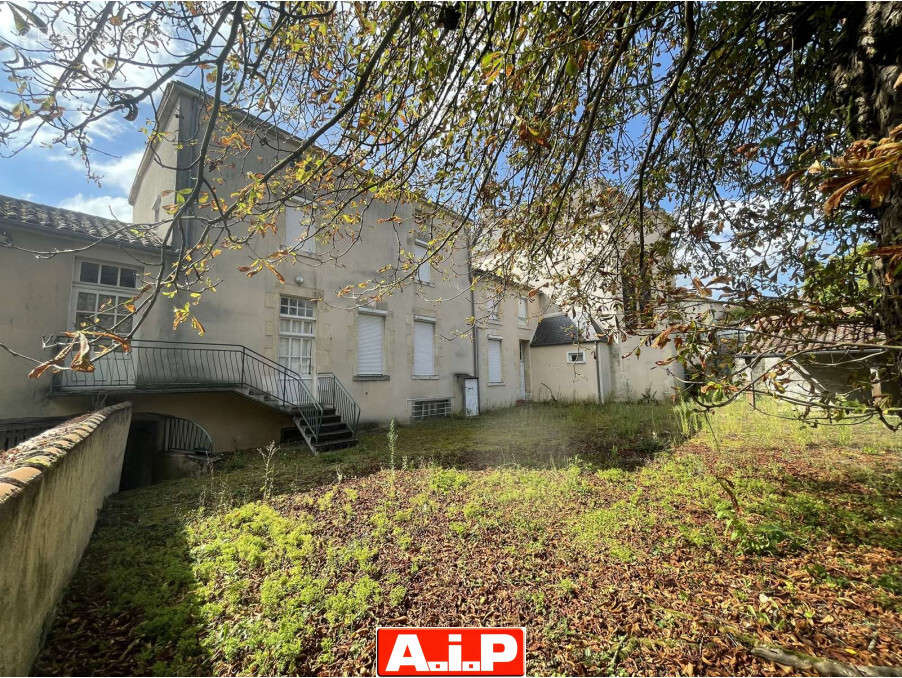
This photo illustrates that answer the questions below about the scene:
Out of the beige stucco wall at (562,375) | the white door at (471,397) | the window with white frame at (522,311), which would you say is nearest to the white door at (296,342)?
the white door at (471,397)

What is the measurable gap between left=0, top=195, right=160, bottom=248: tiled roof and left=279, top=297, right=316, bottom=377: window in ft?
9.44

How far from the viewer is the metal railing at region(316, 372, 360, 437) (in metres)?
9.69

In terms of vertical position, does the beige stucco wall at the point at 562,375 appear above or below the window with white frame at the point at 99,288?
below

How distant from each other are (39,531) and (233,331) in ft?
21.6

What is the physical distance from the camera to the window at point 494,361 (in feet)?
52.0

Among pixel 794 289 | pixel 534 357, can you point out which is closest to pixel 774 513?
pixel 794 289

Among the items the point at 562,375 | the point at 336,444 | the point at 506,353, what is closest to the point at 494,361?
the point at 506,353

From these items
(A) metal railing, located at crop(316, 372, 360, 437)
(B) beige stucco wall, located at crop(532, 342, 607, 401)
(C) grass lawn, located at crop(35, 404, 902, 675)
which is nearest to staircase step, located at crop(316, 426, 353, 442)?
(A) metal railing, located at crop(316, 372, 360, 437)

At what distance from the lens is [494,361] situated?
16094 millimetres

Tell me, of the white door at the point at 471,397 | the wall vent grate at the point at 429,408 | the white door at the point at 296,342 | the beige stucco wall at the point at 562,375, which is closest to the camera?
the white door at the point at 296,342

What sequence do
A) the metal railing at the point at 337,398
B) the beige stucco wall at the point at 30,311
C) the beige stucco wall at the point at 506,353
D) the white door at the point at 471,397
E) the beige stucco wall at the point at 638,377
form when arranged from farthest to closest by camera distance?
the beige stucco wall at the point at 638,377
the beige stucco wall at the point at 506,353
the white door at the point at 471,397
the metal railing at the point at 337,398
the beige stucco wall at the point at 30,311

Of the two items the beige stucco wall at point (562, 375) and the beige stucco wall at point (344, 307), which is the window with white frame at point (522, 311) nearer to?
the beige stucco wall at point (562, 375)

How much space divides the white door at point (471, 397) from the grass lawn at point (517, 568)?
8094 mm

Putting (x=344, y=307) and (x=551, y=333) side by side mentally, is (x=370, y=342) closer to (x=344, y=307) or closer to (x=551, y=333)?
(x=344, y=307)
